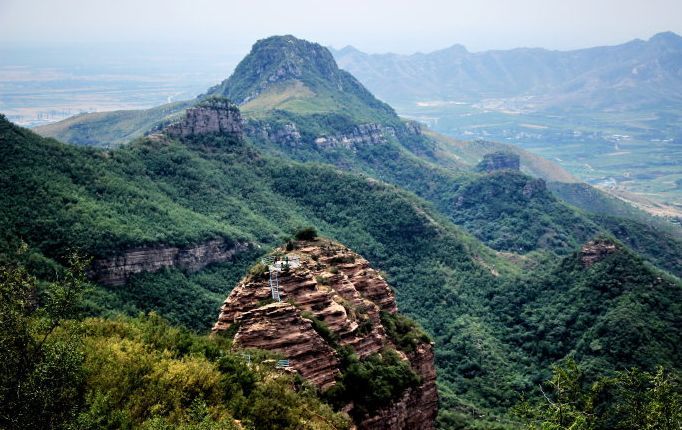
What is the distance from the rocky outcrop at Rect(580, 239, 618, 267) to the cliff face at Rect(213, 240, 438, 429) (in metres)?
57.3

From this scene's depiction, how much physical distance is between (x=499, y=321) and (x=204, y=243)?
5814 centimetres

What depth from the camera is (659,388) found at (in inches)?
1544

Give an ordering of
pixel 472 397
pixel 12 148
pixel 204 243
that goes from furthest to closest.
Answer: pixel 204 243, pixel 12 148, pixel 472 397

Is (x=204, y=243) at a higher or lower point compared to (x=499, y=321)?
higher

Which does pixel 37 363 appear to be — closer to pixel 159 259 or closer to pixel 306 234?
pixel 306 234

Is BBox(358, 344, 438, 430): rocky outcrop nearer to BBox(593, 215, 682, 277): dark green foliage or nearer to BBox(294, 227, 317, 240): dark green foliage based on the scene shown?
BBox(294, 227, 317, 240): dark green foliage

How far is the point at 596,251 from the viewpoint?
104m

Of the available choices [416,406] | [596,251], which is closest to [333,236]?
[596,251]

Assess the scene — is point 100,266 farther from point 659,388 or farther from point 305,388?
point 659,388

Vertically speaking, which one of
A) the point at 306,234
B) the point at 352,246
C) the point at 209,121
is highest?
the point at 209,121

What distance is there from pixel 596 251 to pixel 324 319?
71753 mm

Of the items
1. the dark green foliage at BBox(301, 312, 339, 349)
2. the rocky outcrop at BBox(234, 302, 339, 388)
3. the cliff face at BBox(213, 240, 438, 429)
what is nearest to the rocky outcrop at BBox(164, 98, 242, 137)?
the cliff face at BBox(213, 240, 438, 429)

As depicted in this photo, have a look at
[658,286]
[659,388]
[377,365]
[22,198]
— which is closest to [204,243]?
[22,198]

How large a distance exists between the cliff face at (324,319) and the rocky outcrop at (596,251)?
188ft
